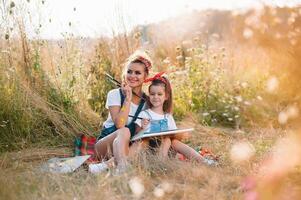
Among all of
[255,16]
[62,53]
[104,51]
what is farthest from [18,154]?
[255,16]

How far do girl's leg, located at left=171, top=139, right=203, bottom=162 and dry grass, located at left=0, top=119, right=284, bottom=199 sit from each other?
0.61 ft

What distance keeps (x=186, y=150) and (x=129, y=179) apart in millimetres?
915

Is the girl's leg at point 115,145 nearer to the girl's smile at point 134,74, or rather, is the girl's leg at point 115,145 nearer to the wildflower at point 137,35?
the girl's smile at point 134,74

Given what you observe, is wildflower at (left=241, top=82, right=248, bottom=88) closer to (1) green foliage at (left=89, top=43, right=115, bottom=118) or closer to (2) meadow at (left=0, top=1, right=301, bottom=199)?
(2) meadow at (left=0, top=1, right=301, bottom=199)

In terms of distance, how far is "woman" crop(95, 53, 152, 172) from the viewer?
4.27 m

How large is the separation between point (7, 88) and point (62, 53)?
3.16ft

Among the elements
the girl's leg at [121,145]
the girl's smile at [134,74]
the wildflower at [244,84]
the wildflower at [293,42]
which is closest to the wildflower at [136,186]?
the girl's leg at [121,145]

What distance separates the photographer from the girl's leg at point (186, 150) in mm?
4367

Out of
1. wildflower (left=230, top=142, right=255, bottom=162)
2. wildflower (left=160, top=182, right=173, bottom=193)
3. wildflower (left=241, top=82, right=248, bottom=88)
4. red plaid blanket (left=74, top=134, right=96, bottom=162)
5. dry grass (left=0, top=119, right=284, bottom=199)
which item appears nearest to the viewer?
dry grass (left=0, top=119, right=284, bottom=199)

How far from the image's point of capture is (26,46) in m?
5.26

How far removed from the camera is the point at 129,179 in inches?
143

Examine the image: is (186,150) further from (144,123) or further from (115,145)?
(115,145)

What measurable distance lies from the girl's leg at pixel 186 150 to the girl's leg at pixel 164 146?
75mm

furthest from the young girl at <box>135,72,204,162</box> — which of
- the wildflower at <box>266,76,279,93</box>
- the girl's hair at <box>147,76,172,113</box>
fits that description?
the wildflower at <box>266,76,279,93</box>
